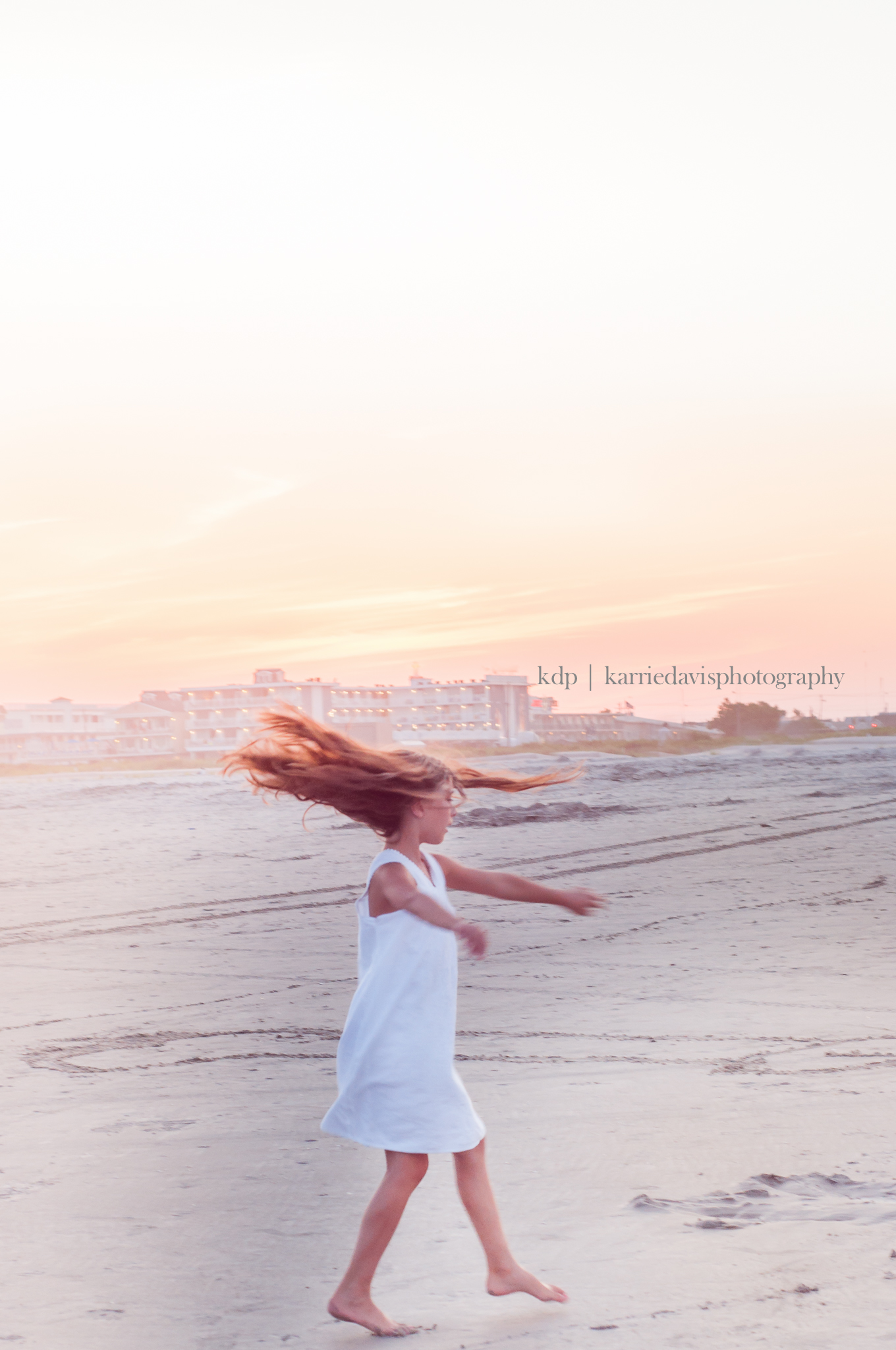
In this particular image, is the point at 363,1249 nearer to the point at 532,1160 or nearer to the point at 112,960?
the point at 532,1160

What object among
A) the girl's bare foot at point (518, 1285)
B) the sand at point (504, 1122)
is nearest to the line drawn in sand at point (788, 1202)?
the sand at point (504, 1122)

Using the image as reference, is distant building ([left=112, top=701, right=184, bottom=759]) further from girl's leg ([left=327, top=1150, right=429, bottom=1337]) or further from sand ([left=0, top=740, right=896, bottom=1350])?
girl's leg ([left=327, top=1150, right=429, bottom=1337])

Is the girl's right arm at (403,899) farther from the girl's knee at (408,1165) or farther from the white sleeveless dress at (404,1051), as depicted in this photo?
the girl's knee at (408,1165)

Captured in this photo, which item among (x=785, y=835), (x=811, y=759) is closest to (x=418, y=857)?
(x=785, y=835)

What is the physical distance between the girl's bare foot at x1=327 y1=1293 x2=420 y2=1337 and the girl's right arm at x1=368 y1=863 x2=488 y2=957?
949 millimetres

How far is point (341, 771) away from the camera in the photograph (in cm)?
365

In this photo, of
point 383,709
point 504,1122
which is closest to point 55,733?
point 383,709

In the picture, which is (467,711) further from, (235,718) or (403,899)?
(403,899)

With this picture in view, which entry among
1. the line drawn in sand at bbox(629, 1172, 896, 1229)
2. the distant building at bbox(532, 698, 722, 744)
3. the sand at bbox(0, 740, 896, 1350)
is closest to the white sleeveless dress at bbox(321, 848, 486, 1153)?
the sand at bbox(0, 740, 896, 1350)

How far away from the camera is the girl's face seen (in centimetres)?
363

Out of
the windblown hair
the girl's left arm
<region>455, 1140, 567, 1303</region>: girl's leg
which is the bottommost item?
<region>455, 1140, 567, 1303</region>: girl's leg

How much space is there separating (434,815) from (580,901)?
0.46 m

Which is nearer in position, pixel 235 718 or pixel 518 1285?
pixel 518 1285

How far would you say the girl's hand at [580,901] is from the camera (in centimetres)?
364
